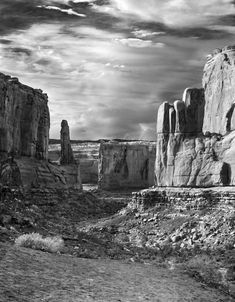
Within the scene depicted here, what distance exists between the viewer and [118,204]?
8450 cm

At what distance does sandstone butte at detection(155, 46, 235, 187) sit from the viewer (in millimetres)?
Answer: 45438

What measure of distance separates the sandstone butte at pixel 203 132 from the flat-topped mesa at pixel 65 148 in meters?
35.3

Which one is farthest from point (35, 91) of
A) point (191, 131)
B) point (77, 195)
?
point (191, 131)

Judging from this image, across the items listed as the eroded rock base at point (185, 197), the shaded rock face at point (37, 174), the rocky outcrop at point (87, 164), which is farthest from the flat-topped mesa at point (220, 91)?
the rocky outcrop at point (87, 164)

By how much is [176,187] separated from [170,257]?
2030 centimetres

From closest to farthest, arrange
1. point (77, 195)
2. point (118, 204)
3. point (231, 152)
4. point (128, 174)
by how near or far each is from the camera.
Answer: point (231, 152), point (77, 195), point (118, 204), point (128, 174)

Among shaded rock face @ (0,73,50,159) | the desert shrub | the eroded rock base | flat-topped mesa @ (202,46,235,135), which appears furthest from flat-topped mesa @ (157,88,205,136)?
the desert shrub

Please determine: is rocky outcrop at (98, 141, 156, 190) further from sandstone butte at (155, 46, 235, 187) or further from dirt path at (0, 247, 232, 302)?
dirt path at (0, 247, 232, 302)

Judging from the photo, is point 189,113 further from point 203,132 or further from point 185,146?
point 185,146

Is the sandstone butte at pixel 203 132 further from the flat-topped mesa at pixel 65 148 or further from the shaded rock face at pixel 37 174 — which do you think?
the flat-topped mesa at pixel 65 148

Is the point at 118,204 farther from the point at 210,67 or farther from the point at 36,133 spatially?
the point at 210,67

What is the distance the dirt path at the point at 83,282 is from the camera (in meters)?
13.3

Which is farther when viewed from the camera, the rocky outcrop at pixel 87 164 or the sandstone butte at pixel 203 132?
the rocky outcrop at pixel 87 164

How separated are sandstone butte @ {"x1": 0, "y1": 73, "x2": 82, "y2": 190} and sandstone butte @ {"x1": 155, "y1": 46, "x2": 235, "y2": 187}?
22.8 metres
